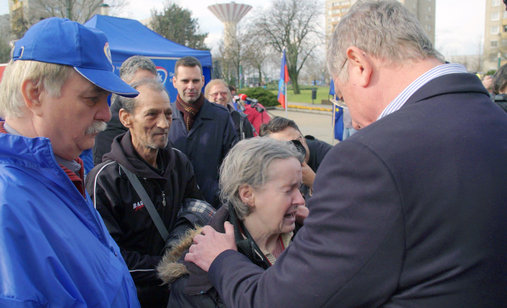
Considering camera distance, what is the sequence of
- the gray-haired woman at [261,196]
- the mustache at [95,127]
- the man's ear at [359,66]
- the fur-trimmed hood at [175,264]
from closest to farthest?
the man's ear at [359,66]
the mustache at [95,127]
the fur-trimmed hood at [175,264]
the gray-haired woman at [261,196]

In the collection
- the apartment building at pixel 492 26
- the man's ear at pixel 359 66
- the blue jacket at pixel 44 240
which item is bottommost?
the blue jacket at pixel 44 240

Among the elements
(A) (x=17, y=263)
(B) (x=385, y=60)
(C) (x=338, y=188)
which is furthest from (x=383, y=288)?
(A) (x=17, y=263)

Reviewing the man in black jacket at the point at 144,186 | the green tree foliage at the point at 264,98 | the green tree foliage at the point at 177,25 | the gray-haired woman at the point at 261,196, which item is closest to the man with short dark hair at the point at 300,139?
the man in black jacket at the point at 144,186

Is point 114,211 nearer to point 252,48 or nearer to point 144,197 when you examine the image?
point 144,197

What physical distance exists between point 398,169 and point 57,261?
99cm

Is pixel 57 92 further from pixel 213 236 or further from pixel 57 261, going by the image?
pixel 213 236

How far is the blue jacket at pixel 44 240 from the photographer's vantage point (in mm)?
1026

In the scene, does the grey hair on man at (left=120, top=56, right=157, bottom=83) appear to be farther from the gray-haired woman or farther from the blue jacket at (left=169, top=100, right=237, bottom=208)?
the gray-haired woman

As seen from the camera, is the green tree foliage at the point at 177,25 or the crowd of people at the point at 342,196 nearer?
the crowd of people at the point at 342,196

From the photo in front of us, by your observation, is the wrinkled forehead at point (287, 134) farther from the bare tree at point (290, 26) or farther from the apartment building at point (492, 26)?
the apartment building at point (492, 26)

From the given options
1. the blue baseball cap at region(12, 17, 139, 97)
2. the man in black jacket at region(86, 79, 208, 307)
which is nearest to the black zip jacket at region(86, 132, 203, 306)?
the man in black jacket at region(86, 79, 208, 307)

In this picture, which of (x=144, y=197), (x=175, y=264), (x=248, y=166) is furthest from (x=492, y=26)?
(x=175, y=264)

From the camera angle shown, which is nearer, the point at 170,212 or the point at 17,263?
the point at 17,263

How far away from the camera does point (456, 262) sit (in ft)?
3.19
